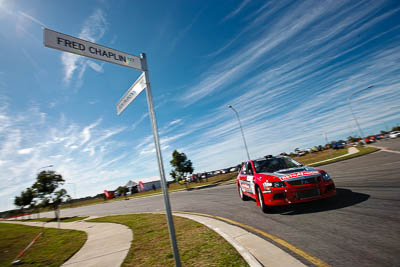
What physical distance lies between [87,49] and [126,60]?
49 centimetres

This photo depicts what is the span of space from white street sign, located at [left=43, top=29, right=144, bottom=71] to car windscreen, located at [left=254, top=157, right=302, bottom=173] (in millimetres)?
5334

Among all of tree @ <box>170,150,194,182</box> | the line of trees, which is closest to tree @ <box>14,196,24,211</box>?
the line of trees

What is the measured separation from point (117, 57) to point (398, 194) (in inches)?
279

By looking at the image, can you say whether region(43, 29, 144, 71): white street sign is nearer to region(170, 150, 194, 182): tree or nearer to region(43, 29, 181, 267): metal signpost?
region(43, 29, 181, 267): metal signpost

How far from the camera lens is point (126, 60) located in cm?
280

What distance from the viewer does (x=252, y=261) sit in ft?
9.35

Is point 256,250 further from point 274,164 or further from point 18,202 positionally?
point 18,202

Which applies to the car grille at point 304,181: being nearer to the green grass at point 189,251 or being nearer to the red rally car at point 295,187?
the red rally car at point 295,187

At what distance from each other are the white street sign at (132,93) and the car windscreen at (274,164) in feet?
16.5

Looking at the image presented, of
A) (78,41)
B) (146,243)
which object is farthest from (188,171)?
(78,41)

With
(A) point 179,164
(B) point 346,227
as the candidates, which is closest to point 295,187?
(B) point 346,227

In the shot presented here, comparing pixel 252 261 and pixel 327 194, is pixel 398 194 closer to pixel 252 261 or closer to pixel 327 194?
pixel 327 194

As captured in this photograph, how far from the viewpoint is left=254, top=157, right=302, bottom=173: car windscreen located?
6465 millimetres

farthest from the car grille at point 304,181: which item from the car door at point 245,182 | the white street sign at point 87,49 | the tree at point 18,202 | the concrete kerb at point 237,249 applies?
the tree at point 18,202
